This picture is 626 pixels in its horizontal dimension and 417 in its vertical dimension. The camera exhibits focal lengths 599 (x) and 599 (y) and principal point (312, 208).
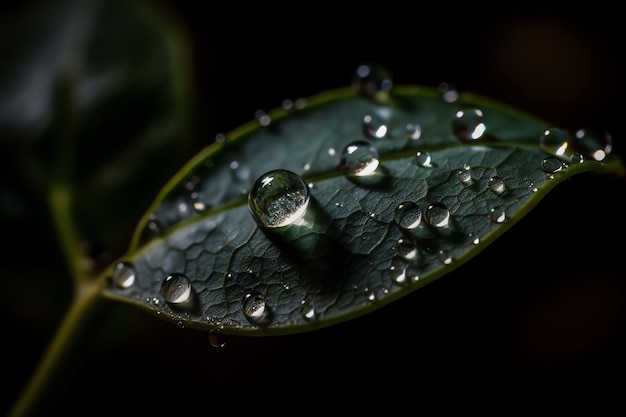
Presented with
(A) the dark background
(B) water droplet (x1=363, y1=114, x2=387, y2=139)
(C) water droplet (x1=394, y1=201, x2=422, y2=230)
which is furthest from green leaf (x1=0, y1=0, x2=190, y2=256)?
(C) water droplet (x1=394, y1=201, x2=422, y2=230)

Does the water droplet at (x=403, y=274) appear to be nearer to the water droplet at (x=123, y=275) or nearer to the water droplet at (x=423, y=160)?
the water droplet at (x=423, y=160)

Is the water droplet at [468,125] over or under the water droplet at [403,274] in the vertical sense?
over

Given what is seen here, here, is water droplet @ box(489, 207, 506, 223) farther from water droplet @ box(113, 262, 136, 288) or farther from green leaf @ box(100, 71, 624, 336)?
water droplet @ box(113, 262, 136, 288)

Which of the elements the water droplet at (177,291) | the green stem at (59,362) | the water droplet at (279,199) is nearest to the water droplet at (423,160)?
the water droplet at (279,199)

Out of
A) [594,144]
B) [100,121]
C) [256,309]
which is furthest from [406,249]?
[100,121]

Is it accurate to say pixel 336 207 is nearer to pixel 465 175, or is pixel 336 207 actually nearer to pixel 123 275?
pixel 465 175
